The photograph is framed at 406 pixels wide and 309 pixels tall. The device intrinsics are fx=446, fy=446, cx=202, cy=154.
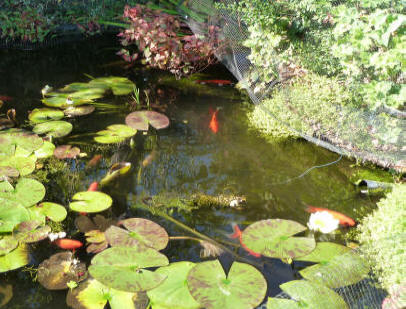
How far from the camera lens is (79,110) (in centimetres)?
404

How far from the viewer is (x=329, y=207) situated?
9.70 ft

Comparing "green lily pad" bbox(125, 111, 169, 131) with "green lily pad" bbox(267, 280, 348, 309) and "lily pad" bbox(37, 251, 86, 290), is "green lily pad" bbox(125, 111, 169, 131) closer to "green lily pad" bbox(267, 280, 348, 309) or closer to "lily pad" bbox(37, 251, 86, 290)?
"lily pad" bbox(37, 251, 86, 290)

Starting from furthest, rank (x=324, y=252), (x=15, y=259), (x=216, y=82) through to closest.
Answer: (x=216, y=82) → (x=324, y=252) → (x=15, y=259)

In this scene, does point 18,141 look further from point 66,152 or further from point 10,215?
point 10,215

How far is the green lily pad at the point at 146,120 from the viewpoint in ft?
12.5

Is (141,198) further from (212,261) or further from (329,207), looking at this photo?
(329,207)

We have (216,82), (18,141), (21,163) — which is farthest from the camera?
(216,82)

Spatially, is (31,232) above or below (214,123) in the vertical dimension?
below

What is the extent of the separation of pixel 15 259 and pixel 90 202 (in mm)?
587

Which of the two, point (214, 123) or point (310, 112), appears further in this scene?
point (214, 123)

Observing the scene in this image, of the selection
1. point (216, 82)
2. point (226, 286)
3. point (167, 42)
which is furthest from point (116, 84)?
point (226, 286)

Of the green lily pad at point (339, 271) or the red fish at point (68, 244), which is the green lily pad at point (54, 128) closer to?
the red fish at point (68, 244)

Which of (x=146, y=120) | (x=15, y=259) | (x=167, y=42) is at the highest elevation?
(x=167, y=42)

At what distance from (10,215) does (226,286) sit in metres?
1.35
